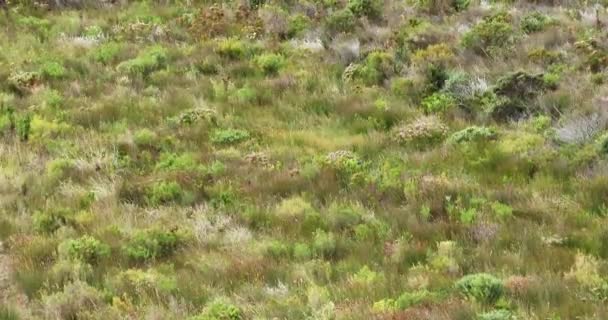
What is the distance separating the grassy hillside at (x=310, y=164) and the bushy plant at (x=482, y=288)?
0.05ft

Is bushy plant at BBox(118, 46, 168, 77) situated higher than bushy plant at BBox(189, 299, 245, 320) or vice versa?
bushy plant at BBox(189, 299, 245, 320)

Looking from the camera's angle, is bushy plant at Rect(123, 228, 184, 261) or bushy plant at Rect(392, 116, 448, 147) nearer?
bushy plant at Rect(123, 228, 184, 261)

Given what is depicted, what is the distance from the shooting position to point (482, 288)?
571 centimetres

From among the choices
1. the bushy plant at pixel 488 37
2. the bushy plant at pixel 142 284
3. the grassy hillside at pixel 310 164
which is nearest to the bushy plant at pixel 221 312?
the grassy hillside at pixel 310 164

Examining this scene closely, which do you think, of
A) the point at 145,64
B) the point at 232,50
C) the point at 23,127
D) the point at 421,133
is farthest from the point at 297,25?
the point at 23,127

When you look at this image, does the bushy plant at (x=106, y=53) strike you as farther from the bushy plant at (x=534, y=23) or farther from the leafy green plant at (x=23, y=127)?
the bushy plant at (x=534, y=23)

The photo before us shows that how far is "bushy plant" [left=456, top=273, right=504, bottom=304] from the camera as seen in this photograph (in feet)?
18.5

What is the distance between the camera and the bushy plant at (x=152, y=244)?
7.28m

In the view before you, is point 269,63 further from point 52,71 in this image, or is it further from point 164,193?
point 164,193

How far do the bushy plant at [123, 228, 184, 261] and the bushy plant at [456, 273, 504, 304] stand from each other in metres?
2.97

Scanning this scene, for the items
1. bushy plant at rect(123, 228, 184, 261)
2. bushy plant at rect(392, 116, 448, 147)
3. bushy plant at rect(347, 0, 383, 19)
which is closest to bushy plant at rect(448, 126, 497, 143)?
bushy plant at rect(392, 116, 448, 147)

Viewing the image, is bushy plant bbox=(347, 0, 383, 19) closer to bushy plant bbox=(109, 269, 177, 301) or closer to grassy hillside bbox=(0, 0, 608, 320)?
grassy hillside bbox=(0, 0, 608, 320)

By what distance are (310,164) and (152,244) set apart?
104 inches

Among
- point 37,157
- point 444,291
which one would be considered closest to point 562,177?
point 444,291
